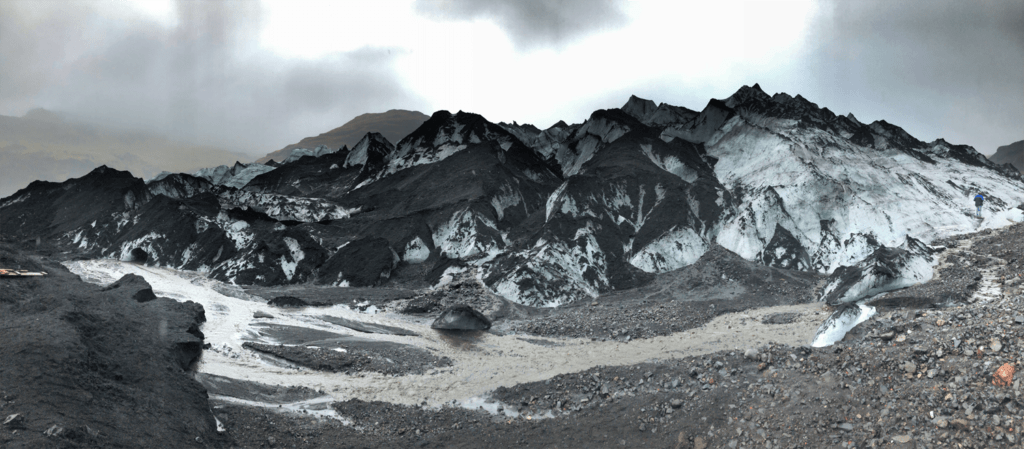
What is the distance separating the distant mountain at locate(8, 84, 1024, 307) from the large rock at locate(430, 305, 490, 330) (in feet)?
16.1

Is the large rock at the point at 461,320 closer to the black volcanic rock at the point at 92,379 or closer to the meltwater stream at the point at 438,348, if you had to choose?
the meltwater stream at the point at 438,348

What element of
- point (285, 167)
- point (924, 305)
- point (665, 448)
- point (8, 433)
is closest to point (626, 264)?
point (924, 305)

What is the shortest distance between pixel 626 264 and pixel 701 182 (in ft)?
51.3

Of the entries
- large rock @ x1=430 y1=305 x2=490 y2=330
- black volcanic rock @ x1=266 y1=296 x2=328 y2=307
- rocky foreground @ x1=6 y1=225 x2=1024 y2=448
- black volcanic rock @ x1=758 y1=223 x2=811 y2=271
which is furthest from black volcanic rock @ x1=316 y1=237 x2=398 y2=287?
black volcanic rock @ x1=758 y1=223 x2=811 y2=271

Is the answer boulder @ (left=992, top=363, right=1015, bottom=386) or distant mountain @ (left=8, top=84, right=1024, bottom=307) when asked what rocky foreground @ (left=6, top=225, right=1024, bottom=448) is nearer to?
boulder @ (left=992, top=363, right=1015, bottom=386)

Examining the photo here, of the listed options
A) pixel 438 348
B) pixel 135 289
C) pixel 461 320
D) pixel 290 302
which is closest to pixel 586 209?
pixel 461 320

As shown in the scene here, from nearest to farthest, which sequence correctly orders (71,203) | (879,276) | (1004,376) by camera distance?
(1004,376) → (879,276) → (71,203)

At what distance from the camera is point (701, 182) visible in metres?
49.5

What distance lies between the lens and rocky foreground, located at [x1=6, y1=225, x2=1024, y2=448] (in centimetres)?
1084

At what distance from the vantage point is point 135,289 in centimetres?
2788

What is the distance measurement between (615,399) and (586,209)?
30.3 meters

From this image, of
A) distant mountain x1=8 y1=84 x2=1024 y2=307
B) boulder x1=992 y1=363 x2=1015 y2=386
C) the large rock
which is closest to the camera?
boulder x1=992 y1=363 x2=1015 y2=386

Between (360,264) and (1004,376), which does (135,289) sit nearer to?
(360,264)

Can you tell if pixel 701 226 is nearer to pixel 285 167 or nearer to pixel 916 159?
pixel 916 159
